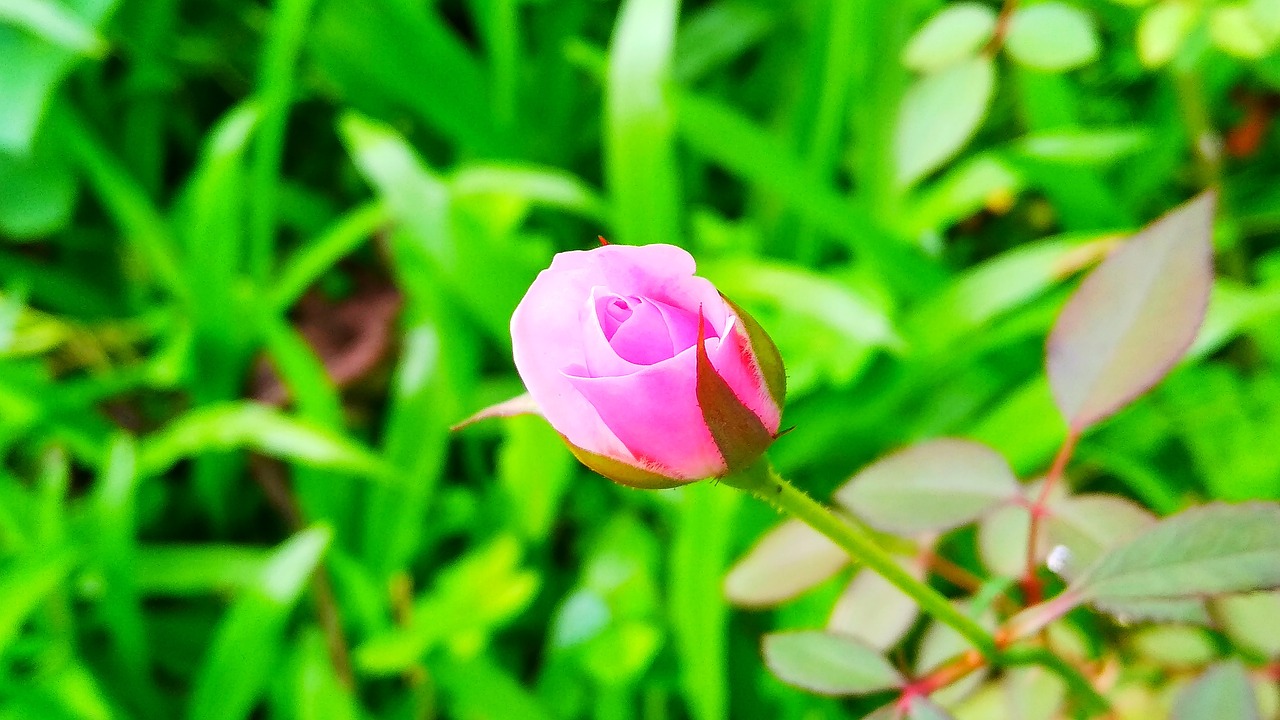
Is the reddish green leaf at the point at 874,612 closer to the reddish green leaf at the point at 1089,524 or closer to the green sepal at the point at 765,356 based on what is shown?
the reddish green leaf at the point at 1089,524

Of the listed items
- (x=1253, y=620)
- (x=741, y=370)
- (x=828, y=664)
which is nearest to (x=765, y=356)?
(x=741, y=370)

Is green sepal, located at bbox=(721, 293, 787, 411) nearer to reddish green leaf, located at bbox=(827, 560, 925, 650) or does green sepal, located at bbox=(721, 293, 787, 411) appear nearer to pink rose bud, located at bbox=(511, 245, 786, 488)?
pink rose bud, located at bbox=(511, 245, 786, 488)

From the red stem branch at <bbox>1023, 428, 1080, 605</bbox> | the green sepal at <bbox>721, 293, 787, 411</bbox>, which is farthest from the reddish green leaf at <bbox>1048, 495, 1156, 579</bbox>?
the green sepal at <bbox>721, 293, 787, 411</bbox>

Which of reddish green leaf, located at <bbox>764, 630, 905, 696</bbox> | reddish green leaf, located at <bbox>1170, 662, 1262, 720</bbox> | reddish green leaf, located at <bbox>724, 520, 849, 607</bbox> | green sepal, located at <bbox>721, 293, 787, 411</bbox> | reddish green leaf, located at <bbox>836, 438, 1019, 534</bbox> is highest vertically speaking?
green sepal, located at <bbox>721, 293, 787, 411</bbox>

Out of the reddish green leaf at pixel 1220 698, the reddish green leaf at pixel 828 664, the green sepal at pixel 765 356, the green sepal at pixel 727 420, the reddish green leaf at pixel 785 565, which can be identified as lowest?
the reddish green leaf at pixel 1220 698

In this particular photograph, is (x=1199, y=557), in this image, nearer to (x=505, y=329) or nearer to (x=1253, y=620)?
(x=1253, y=620)

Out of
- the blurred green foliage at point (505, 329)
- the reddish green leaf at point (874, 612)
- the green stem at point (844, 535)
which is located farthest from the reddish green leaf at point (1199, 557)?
the blurred green foliage at point (505, 329)

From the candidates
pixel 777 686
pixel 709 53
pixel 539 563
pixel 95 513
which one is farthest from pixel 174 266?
pixel 777 686
